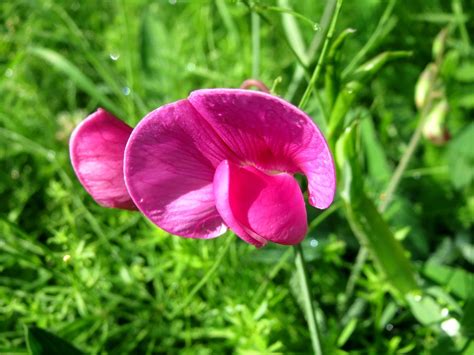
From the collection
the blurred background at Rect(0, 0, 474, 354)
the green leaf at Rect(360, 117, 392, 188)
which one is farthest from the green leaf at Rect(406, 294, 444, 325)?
the green leaf at Rect(360, 117, 392, 188)

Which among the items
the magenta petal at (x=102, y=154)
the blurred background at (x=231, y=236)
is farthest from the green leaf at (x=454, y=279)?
the magenta petal at (x=102, y=154)

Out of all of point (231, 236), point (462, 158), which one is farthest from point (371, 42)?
point (462, 158)

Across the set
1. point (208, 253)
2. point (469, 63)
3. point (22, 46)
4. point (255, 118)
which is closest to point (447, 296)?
point (208, 253)

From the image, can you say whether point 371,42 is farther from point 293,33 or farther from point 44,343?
point 44,343

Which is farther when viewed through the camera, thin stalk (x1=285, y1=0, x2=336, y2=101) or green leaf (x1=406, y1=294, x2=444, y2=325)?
thin stalk (x1=285, y1=0, x2=336, y2=101)

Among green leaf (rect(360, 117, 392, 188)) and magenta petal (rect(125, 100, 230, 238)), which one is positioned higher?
magenta petal (rect(125, 100, 230, 238))

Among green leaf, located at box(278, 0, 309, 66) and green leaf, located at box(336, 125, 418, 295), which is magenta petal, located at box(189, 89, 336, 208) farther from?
green leaf, located at box(278, 0, 309, 66)
